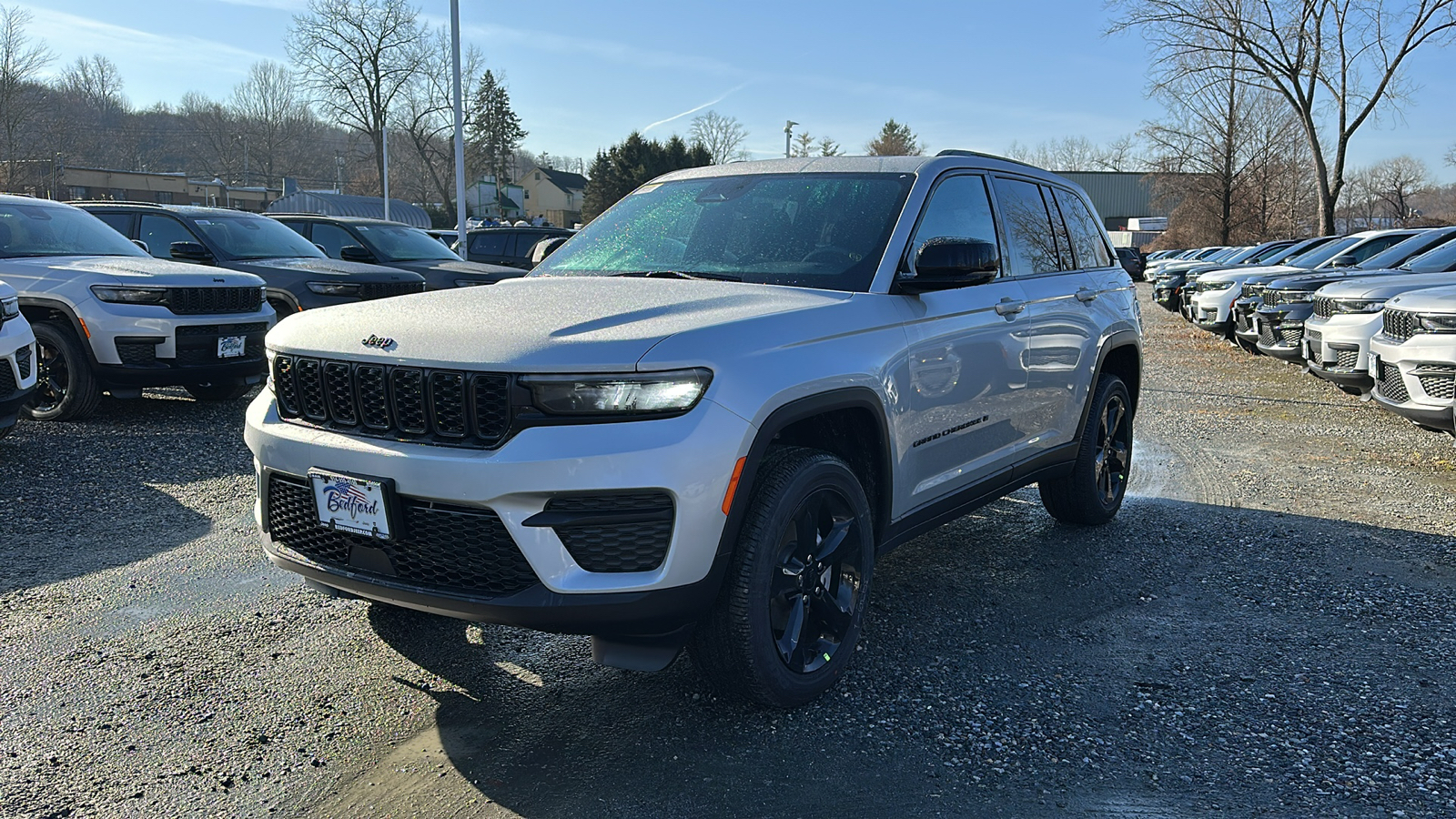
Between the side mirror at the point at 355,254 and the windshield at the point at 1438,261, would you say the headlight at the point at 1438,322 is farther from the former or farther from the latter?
the side mirror at the point at 355,254

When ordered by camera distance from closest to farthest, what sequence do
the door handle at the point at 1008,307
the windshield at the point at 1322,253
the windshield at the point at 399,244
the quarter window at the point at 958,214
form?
the quarter window at the point at 958,214, the door handle at the point at 1008,307, the windshield at the point at 399,244, the windshield at the point at 1322,253

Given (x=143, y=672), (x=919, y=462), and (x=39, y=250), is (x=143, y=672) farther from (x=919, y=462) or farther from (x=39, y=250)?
(x=39, y=250)

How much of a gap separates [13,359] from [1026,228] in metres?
6.24

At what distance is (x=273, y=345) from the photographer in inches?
137

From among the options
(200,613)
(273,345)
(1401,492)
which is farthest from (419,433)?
(1401,492)

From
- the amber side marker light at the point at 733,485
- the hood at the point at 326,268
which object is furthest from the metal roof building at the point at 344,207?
the amber side marker light at the point at 733,485

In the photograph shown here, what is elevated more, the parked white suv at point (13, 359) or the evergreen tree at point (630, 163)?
the evergreen tree at point (630, 163)

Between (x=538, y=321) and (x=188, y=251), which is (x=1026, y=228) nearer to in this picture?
(x=538, y=321)

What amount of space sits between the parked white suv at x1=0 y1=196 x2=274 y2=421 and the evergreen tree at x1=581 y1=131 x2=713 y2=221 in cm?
6043

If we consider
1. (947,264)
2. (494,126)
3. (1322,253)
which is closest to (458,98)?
(1322,253)

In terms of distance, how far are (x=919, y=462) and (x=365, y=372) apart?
1967mm

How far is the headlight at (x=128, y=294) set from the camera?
27.0 ft

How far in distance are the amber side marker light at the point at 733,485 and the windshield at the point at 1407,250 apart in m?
11.9

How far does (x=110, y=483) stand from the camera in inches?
255
